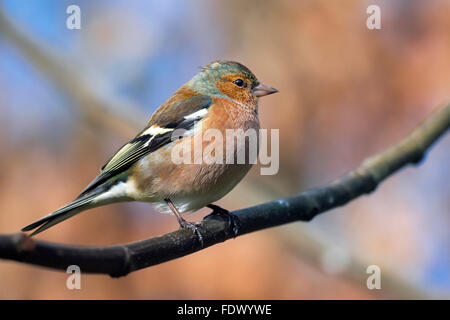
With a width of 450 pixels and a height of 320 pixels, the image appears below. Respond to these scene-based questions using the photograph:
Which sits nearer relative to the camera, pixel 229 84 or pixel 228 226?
pixel 228 226

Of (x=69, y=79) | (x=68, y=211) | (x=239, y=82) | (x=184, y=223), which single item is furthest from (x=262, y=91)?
(x=69, y=79)

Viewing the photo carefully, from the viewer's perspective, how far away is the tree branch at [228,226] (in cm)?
180

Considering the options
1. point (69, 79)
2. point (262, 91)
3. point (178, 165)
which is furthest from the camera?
point (69, 79)

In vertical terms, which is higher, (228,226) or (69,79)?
(69,79)

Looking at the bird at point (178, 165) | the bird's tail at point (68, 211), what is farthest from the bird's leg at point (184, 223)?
the bird's tail at point (68, 211)

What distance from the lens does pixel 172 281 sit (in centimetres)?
554

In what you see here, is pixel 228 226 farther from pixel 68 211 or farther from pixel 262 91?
pixel 262 91

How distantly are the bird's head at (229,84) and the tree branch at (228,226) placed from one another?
129 cm

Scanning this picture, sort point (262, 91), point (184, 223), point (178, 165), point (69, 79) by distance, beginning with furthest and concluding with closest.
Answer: point (69, 79) < point (262, 91) < point (178, 165) < point (184, 223)

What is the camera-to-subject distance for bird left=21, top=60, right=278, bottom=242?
392cm

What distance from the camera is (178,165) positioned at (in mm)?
4020

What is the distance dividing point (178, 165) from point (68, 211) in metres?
0.91

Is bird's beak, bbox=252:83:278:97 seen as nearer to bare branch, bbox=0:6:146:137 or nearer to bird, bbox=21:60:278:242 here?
bird, bbox=21:60:278:242

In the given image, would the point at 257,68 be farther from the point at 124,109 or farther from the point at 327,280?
the point at 327,280
